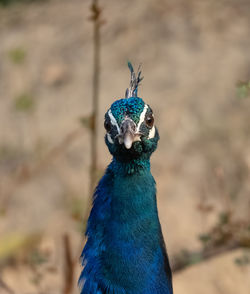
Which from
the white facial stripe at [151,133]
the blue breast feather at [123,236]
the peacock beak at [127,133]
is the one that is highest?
the white facial stripe at [151,133]

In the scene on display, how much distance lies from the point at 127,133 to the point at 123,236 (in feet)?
1.43

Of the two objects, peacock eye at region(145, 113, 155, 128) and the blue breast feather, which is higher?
peacock eye at region(145, 113, 155, 128)

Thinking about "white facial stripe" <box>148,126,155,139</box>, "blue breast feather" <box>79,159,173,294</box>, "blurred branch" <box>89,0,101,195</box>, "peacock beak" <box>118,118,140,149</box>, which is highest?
"blurred branch" <box>89,0,101,195</box>

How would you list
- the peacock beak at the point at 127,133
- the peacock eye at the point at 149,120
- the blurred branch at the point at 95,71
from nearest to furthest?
the peacock beak at the point at 127,133, the peacock eye at the point at 149,120, the blurred branch at the point at 95,71

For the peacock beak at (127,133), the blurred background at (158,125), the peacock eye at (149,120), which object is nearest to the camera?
the peacock beak at (127,133)

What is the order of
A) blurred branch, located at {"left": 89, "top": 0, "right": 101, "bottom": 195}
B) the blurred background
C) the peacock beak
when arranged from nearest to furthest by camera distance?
the peacock beak → blurred branch, located at {"left": 89, "top": 0, "right": 101, "bottom": 195} → the blurred background

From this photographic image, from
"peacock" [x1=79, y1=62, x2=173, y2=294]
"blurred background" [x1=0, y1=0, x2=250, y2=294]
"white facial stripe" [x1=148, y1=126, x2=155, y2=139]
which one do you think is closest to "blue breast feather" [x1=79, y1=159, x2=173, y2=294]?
"peacock" [x1=79, y1=62, x2=173, y2=294]

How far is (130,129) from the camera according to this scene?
6.46 ft

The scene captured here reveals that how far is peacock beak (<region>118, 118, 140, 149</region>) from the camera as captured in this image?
1.93 meters

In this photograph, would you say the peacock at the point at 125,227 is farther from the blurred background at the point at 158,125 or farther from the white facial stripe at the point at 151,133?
the blurred background at the point at 158,125

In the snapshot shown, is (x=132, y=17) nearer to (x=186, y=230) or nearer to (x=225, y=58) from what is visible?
(x=225, y=58)

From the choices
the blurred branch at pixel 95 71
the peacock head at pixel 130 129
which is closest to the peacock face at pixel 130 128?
the peacock head at pixel 130 129

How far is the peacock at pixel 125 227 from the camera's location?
213cm

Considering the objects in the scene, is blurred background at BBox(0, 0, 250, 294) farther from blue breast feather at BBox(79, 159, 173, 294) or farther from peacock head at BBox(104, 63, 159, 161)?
peacock head at BBox(104, 63, 159, 161)
